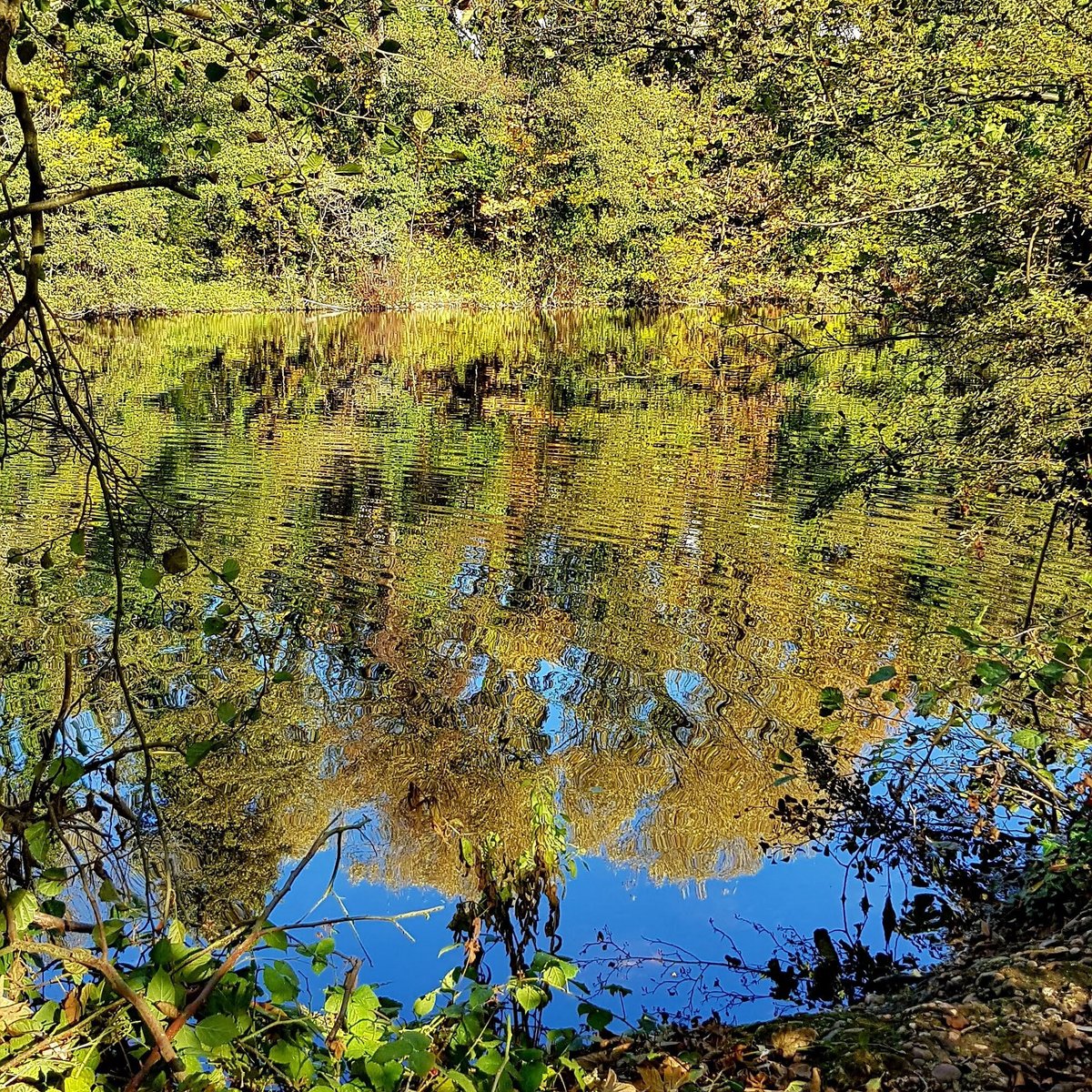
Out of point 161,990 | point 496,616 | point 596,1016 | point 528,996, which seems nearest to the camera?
point 161,990

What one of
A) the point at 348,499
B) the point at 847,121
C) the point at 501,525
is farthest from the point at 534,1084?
the point at 348,499

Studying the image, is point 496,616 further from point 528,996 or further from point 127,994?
point 127,994

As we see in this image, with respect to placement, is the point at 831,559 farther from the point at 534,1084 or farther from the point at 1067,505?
the point at 534,1084

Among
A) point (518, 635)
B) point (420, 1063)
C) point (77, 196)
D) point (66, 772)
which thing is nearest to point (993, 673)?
point (420, 1063)

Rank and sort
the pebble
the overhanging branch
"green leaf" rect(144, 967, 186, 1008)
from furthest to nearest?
the pebble < "green leaf" rect(144, 967, 186, 1008) < the overhanging branch

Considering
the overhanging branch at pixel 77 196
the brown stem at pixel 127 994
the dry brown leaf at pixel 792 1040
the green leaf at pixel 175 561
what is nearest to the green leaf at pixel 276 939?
the brown stem at pixel 127 994

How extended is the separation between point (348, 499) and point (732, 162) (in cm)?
748

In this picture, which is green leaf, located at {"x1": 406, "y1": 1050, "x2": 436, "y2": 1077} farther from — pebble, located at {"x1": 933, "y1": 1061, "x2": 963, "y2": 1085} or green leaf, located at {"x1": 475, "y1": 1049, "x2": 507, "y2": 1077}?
pebble, located at {"x1": 933, "y1": 1061, "x2": 963, "y2": 1085}

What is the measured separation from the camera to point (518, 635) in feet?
29.8

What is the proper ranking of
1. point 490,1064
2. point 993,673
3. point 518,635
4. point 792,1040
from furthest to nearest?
point 518,635
point 993,673
point 792,1040
point 490,1064

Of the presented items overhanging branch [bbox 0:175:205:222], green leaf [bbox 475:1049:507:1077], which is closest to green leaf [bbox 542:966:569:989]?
green leaf [bbox 475:1049:507:1077]

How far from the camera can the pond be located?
5.68m

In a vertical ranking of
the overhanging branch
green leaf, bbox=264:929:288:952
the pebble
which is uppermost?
the overhanging branch

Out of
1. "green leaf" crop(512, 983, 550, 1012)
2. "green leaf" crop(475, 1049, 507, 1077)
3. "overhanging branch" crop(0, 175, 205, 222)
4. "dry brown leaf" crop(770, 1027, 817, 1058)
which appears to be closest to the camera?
"overhanging branch" crop(0, 175, 205, 222)
